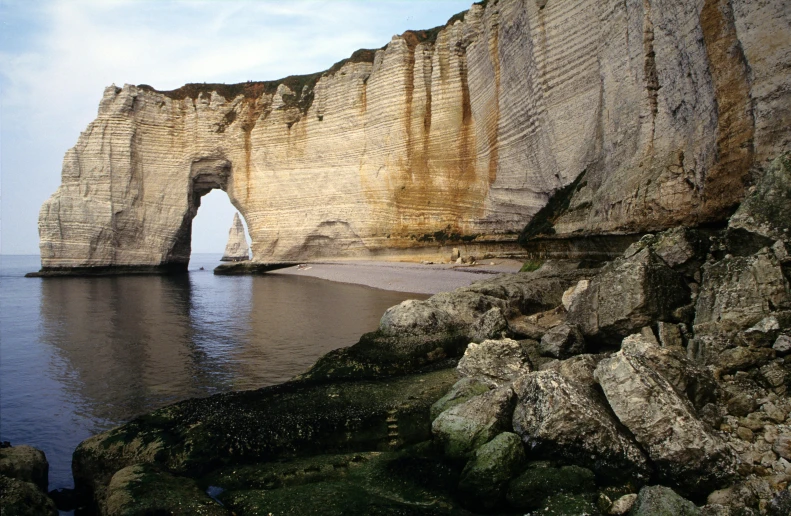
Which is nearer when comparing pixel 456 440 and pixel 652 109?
pixel 456 440

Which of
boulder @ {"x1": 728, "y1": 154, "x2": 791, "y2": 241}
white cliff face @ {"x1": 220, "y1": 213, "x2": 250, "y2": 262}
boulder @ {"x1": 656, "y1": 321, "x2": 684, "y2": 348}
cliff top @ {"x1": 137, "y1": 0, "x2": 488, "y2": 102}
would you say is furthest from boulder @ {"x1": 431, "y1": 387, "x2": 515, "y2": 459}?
white cliff face @ {"x1": 220, "y1": 213, "x2": 250, "y2": 262}

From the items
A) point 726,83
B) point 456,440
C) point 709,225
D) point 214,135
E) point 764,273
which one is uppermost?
point 214,135

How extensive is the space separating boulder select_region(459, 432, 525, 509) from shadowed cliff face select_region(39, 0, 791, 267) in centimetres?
451

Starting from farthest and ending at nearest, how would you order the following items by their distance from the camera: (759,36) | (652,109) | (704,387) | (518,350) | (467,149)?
1. (467,149)
2. (652,109)
3. (759,36)
4. (518,350)
5. (704,387)

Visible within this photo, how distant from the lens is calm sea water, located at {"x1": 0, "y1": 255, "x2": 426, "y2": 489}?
5.93 m

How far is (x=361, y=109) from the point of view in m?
26.7

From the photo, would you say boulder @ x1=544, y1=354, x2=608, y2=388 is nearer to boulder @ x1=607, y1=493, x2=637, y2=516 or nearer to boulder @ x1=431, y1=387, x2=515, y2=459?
boulder @ x1=431, y1=387, x2=515, y2=459

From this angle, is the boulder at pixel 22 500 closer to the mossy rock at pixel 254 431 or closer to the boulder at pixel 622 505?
the mossy rock at pixel 254 431

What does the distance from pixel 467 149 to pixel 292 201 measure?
11.7 m

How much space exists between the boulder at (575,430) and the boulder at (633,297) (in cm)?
174

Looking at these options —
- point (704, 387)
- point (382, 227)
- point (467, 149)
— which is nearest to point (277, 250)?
point (382, 227)

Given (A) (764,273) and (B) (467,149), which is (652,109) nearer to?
(A) (764,273)

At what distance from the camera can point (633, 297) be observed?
503cm

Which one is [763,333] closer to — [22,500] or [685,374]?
[685,374]
